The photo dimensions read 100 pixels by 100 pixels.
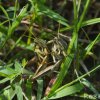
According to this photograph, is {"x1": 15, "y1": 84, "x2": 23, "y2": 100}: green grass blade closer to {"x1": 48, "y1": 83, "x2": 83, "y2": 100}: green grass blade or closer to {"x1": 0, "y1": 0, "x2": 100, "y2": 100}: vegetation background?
{"x1": 0, "y1": 0, "x2": 100, "y2": 100}: vegetation background

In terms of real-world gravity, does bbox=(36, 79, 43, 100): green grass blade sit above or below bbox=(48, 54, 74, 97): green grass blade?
below

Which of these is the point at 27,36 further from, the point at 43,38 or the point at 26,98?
the point at 26,98

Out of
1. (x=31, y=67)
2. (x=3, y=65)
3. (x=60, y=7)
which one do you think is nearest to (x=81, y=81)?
(x=31, y=67)

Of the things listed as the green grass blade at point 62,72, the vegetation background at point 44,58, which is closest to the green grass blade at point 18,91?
the vegetation background at point 44,58

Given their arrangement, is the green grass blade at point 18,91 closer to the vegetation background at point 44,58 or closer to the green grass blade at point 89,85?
the vegetation background at point 44,58

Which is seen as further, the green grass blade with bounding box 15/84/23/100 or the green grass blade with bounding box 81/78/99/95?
the green grass blade with bounding box 81/78/99/95

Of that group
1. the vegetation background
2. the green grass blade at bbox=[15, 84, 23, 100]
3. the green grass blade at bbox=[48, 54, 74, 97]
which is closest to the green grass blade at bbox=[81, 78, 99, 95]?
the vegetation background

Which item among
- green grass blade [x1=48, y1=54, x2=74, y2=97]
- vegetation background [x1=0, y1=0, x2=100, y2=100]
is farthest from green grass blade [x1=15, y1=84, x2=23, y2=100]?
green grass blade [x1=48, y1=54, x2=74, y2=97]

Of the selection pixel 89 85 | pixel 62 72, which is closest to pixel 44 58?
pixel 62 72

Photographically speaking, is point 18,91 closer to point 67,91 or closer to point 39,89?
point 39,89

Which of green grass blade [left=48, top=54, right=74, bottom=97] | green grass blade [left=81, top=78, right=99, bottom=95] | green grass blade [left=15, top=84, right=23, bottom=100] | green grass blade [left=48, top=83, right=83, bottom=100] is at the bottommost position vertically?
green grass blade [left=81, top=78, right=99, bottom=95]

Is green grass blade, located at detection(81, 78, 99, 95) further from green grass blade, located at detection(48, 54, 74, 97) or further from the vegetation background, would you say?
green grass blade, located at detection(48, 54, 74, 97)
